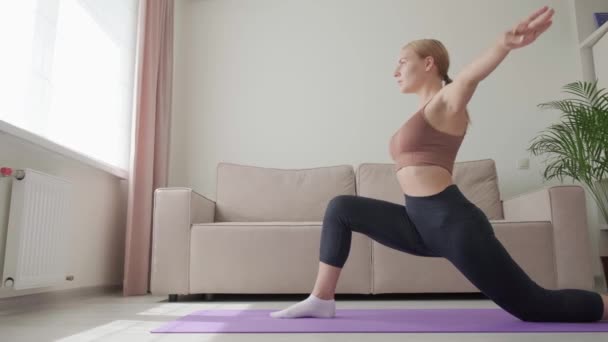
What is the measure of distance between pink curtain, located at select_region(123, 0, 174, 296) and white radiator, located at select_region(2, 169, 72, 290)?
0.62m

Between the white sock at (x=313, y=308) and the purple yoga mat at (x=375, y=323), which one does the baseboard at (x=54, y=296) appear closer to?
the purple yoga mat at (x=375, y=323)

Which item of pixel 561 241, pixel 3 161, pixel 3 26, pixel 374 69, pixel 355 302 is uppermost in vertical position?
pixel 374 69

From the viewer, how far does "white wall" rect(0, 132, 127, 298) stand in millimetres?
2148

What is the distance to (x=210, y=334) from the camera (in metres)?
1.48

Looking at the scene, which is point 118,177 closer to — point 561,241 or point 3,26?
point 3,26

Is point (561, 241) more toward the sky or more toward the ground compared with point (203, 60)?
more toward the ground

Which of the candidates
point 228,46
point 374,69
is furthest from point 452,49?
point 228,46

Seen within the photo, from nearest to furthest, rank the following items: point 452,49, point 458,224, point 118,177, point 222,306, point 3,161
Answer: point 458,224, point 3,161, point 222,306, point 118,177, point 452,49

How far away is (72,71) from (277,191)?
1494 mm

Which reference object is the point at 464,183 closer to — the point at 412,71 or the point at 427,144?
the point at 412,71

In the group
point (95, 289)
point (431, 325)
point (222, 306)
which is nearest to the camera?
point (431, 325)

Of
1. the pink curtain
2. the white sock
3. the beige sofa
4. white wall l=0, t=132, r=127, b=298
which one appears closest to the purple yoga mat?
the white sock

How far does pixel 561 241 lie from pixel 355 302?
1157mm

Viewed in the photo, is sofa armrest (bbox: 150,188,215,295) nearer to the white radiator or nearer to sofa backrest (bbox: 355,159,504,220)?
the white radiator
